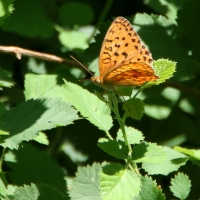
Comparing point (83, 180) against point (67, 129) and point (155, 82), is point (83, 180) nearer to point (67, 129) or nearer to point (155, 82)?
point (155, 82)

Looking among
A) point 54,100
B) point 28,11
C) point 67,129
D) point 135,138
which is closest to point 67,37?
point 28,11

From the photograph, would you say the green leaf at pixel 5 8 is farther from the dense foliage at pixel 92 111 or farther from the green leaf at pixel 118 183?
the green leaf at pixel 118 183

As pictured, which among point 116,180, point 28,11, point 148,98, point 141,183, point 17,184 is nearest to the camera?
point 116,180

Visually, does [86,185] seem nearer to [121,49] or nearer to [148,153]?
[148,153]

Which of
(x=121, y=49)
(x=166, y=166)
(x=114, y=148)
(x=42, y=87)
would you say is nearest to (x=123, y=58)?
(x=121, y=49)

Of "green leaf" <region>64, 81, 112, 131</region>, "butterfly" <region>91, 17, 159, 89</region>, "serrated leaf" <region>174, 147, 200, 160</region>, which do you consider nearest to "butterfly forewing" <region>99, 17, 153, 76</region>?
"butterfly" <region>91, 17, 159, 89</region>

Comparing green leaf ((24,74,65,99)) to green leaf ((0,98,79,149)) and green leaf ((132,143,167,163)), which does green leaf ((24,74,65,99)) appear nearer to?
green leaf ((0,98,79,149))

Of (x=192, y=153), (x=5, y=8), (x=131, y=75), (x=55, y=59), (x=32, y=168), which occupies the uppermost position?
(x=5, y=8)
